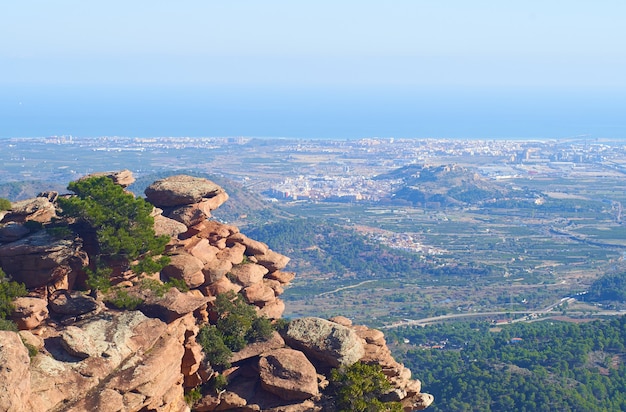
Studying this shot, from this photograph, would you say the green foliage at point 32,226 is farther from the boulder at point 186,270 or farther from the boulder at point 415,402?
the boulder at point 415,402

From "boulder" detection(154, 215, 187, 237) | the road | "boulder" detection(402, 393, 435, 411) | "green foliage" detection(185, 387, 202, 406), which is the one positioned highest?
"boulder" detection(154, 215, 187, 237)

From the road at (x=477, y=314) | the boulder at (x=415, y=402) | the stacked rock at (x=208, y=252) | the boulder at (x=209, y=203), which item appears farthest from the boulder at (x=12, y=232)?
the road at (x=477, y=314)

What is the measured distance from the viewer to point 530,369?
242 feet

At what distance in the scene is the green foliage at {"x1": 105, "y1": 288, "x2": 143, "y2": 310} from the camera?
3209 centimetres

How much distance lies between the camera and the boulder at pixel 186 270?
35.2 m

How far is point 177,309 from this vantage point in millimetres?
31844

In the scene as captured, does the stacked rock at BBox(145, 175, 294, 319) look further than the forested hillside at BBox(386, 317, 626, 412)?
No

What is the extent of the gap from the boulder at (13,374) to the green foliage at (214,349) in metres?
8.27

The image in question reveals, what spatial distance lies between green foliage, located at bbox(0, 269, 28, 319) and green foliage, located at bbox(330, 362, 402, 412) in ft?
38.2

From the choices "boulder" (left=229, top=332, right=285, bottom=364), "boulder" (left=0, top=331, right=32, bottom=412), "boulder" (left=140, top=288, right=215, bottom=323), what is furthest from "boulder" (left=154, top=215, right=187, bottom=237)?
"boulder" (left=0, top=331, right=32, bottom=412)

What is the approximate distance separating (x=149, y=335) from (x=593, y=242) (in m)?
163

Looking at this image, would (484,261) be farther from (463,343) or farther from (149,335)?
(149,335)

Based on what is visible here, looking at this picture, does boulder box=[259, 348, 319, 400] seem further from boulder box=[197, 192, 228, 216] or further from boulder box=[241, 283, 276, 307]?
boulder box=[197, 192, 228, 216]

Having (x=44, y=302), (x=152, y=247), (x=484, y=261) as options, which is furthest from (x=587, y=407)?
(x=484, y=261)
